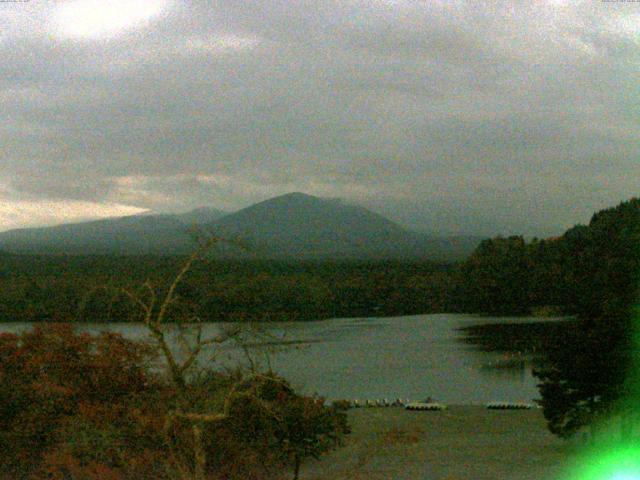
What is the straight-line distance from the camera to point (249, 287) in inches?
2035

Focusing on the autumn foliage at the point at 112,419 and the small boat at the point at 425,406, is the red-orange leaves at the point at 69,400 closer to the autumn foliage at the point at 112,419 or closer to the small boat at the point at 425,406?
the autumn foliage at the point at 112,419

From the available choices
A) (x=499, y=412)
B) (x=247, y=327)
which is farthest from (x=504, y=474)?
(x=499, y=412)

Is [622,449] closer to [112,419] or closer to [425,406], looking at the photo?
[112,419]

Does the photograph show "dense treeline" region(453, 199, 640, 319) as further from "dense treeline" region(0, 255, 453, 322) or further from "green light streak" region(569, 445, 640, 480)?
"green light streak" region(569, 445, 640, 480)

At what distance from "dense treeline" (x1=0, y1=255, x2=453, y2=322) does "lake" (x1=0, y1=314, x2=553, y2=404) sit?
2.70 metres

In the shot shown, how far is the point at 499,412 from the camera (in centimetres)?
1992

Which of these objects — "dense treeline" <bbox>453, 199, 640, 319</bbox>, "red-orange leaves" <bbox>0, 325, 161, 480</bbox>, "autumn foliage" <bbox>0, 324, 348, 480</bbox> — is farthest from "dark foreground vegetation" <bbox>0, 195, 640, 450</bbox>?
"red-orange leaves" <bbox>0, 325, 161, 480</bbox>

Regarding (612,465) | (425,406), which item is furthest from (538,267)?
(612,465)

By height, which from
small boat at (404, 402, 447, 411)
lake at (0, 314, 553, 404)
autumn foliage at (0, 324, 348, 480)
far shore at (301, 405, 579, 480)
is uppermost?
autumn foliage at (0, 324, 348, 480)

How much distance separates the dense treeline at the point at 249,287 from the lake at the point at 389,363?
8.85ft

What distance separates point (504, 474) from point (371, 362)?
77.2ft

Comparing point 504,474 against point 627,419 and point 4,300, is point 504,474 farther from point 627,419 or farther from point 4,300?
point 4,300

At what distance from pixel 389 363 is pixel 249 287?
736 inches

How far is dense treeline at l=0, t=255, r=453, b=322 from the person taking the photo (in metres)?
45.5
